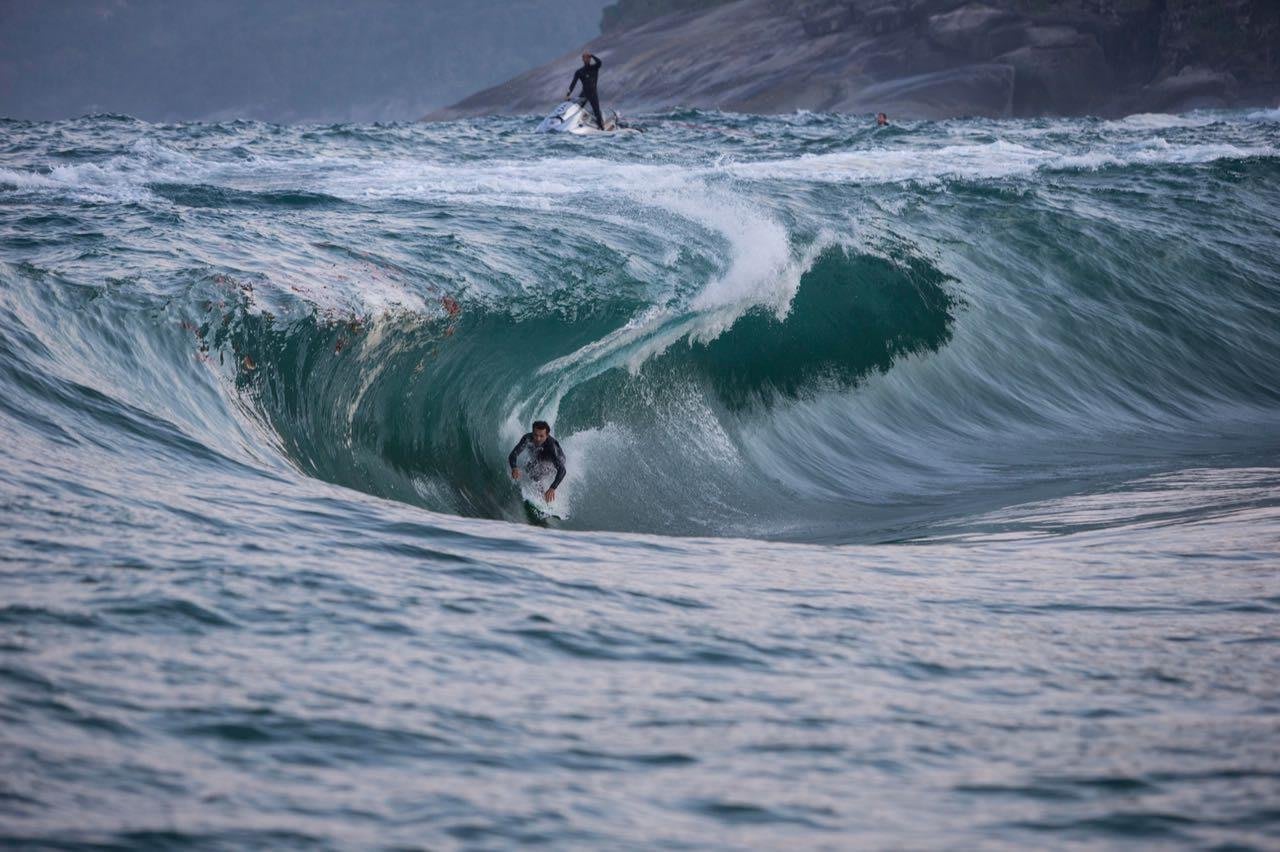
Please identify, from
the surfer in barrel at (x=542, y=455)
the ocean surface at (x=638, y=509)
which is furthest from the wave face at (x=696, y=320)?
the surfer in barrel at (x=542, y=455)

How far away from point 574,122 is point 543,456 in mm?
21980

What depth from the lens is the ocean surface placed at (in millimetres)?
3420

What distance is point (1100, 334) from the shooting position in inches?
600

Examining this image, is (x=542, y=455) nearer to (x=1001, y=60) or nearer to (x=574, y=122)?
(x=574, y=122)

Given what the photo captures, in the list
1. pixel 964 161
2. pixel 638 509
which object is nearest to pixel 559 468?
pixel 638 509

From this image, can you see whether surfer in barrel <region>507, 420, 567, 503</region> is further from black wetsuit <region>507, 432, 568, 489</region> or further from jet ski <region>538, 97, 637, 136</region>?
jet ski <region>538, 97, 637, 136</region>

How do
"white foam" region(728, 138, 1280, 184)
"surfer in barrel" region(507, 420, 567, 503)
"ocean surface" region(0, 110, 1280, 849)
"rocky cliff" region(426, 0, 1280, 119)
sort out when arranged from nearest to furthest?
"ocean surface" region(0, 110, 1280, 849) < "surfer in barrel" region(507, 420, 567, 503) < "white foam" region(728, 138, 1280, 184) < "rocky cliff" region(426, 0, 1280, 119)

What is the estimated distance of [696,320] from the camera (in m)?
13.1

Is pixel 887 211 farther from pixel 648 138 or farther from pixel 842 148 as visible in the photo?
pixel 648 138

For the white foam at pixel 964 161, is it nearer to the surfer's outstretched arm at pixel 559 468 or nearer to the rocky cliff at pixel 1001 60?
the surfer's outstretched arm at pixel 559 468

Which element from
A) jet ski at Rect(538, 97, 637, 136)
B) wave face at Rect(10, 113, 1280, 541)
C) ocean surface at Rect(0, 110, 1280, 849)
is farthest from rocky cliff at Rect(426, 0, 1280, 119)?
ocean surface at Rect(0, 110, 1280, 849)

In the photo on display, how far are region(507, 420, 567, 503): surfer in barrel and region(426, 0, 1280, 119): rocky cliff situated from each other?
2477 inches

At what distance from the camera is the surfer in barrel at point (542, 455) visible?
960 centimetres

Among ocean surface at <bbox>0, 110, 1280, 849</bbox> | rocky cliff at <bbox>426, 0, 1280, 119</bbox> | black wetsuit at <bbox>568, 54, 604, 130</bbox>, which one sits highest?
rocky cliff at <bbox>426, 0, 1280, 119</bbox>
